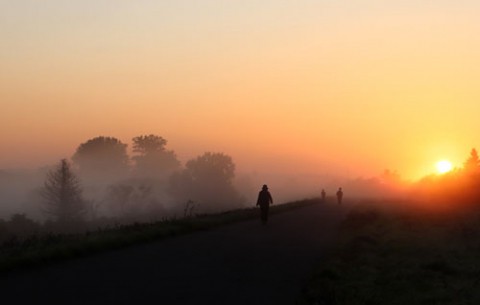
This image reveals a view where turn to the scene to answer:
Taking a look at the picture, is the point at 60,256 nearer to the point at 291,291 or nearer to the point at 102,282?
the point at 102,282

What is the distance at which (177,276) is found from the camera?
11.6 m

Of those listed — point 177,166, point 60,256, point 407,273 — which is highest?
point 177,166

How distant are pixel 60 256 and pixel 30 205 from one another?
4218 inches

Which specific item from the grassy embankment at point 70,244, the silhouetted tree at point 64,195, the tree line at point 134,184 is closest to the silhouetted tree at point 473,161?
the tree line at point 134,184

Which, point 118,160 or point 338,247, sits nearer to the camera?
point 338,247

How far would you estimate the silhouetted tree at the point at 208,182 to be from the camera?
12056 centimetres

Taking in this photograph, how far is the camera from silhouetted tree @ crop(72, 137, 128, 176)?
462 ft

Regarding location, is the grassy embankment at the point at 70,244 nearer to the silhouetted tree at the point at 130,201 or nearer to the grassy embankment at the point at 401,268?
the grassy embankment at the point at 401,268

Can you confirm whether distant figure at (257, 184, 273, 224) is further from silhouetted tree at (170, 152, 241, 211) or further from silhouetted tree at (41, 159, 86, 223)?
silhouetted tree at (170, 152, 241, 211)

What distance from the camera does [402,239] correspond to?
22.6m

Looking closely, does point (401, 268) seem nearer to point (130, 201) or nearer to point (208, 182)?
point (130, 201)

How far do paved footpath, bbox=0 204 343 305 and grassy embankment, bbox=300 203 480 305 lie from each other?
806 mm

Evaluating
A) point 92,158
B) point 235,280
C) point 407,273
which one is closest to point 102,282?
point 235,280

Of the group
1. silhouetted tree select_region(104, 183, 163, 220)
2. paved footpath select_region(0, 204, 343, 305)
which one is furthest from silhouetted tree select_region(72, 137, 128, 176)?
paved footpath select_region(0, 204, 343, 305)
